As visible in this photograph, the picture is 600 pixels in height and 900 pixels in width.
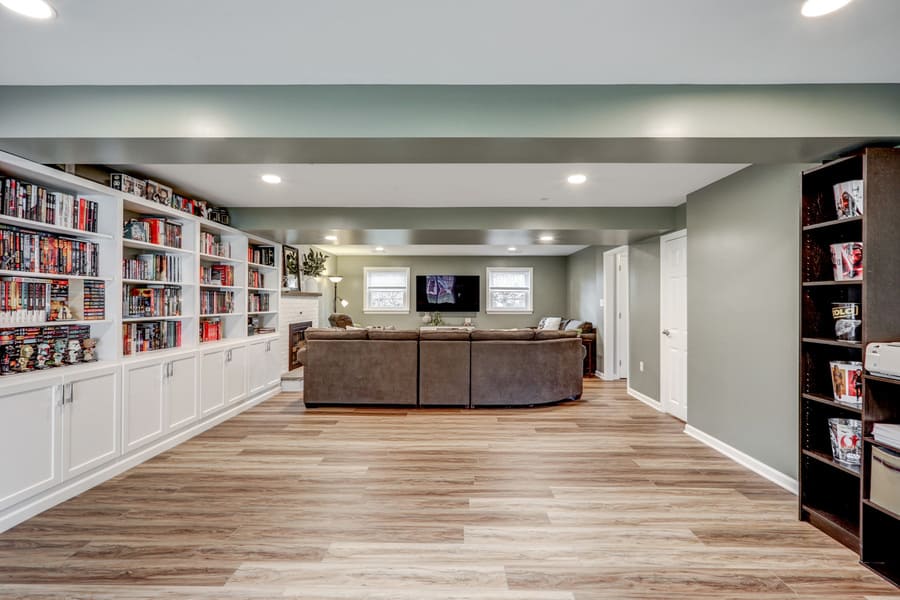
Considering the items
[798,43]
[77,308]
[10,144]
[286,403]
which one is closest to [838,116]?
[798,43]

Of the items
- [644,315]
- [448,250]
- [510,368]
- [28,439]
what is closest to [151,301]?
[28,439]

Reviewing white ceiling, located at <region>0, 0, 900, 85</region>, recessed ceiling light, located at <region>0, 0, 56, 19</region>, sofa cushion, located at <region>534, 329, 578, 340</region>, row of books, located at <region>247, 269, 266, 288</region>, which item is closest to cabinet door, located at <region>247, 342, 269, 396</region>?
row of books, located at <region>247, 269, 266, 288</region>

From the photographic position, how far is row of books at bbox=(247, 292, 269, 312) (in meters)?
5.31

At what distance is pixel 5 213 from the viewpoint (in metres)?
2.42

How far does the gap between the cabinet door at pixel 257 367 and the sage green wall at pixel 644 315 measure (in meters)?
4.61

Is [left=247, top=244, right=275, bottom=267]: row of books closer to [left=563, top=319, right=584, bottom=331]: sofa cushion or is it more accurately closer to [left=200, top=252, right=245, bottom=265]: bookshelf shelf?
[left=200, top=252, right=245, bottom=265]: bookshelf shelf

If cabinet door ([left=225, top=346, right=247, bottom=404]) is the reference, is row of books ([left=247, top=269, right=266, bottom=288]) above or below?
above

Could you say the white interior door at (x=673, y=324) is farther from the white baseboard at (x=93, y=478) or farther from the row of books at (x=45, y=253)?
the row of books at (x=45, y=253)

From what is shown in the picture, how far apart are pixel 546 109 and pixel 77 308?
3195 millimetres

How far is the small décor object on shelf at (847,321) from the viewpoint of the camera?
7.00 feet

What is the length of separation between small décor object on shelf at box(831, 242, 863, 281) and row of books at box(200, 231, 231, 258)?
15.8 ft

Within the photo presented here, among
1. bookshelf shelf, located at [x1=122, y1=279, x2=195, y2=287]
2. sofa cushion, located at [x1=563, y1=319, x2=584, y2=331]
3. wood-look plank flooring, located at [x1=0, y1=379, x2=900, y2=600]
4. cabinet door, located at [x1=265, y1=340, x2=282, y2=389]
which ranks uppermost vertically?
bookshelf shelf, located at [x1=122, y1=279, x2=195, y2=287]

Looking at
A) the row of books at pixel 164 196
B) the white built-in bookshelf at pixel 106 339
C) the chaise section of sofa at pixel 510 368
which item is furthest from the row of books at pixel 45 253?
the chaise section of sofa at pixel 510 368

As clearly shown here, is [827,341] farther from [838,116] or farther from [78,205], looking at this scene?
[78,205]
